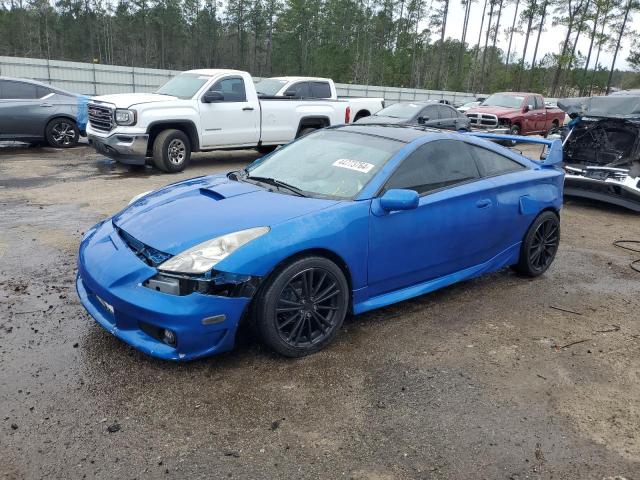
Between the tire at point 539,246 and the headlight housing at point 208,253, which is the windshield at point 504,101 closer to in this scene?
the tire at point 539,246

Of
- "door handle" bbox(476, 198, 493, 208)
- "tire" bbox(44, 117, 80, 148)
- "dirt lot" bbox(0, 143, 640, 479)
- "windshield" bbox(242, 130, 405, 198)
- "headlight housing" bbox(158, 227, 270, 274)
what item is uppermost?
"windshield" bbox(242, 130, 405, 198)

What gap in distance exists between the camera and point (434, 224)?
4.01 meters

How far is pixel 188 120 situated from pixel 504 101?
12.7 metres

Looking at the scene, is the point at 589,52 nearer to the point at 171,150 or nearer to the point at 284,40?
the point at 284,40

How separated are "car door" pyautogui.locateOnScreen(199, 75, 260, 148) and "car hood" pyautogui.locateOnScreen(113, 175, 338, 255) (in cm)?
641

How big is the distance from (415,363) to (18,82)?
11406mm

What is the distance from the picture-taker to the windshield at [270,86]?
12703mm

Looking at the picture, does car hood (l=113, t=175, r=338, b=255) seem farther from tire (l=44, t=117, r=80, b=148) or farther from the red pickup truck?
the red pickup truck

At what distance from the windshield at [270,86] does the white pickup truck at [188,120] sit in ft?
3.99

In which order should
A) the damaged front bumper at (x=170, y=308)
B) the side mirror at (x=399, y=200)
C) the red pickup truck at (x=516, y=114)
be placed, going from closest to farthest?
the damaged front bumper at (x=170, y=308) → the side mirror at (x=399, y=200) → the red pickup truck at (x=516, y=114)

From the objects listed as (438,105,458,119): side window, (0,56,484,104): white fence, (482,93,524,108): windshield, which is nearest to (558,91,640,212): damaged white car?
(438,105,458,119): side window

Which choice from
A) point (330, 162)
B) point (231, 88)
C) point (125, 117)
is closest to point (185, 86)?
point (231, 88)

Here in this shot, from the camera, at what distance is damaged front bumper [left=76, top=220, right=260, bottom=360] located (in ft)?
9.73

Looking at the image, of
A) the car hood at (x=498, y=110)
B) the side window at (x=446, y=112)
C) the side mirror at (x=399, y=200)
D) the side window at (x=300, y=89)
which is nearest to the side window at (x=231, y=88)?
the side window at (x=300, y=89)
